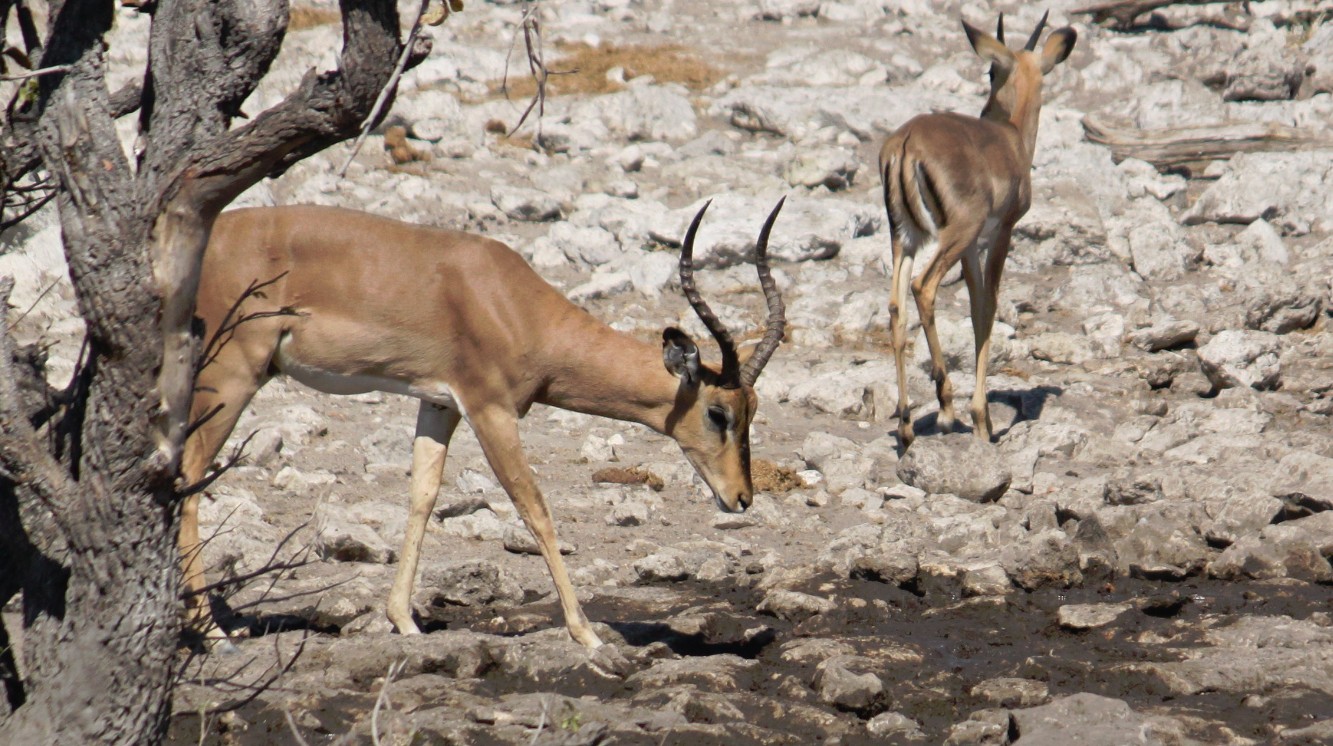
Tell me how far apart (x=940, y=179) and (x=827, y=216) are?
3.97 meters

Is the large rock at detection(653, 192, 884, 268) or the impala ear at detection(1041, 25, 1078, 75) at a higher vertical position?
the impala ear at detection(1041, 25, 1078, 75)

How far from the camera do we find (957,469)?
377 inches

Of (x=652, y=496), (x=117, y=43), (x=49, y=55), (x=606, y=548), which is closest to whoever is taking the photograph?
Result: (x=49, y=55)

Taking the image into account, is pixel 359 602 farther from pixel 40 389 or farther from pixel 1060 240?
pixel 1060 240

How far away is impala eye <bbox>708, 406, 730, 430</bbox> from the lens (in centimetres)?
731

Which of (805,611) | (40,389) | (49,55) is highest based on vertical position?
(49,55)

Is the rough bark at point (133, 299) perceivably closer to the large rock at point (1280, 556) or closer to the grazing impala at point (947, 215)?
the large rock at point (1280, 556)

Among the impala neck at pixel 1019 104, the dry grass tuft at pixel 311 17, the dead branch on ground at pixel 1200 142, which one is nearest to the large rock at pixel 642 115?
the dead branch on ground at pixel 1200 142

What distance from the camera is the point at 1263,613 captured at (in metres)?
7.17

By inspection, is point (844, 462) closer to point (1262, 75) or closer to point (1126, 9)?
point (1262, 75)

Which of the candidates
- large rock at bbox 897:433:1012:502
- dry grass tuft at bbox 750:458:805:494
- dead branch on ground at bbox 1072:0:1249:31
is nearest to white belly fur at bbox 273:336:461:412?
dry grass tuft at bbox 750:458:805:494

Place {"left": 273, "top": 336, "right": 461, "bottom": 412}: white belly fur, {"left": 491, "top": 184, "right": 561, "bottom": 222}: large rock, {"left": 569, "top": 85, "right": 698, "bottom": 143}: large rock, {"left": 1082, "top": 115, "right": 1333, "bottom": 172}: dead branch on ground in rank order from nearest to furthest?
{"left": 273, "top": 336, "right": 461, "bottom": 412}: white belly fur → {"left": 491, "top": 184, "right": 561, "bottom": 222}: large rock → {"left": 1082, "top": 115, "right": 1333, "bottom": 172}: dead branch on ground → {"left": 569, "top": 85, "right": 698, "bottom": 143}: large rock

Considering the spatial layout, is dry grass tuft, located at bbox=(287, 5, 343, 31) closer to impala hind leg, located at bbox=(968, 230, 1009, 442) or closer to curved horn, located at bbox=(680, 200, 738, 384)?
impala hind leg, located at bbox=(968, 230, 1009, 442)

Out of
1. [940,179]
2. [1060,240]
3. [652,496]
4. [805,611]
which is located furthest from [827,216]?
[805,611]
